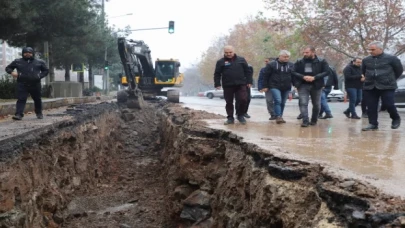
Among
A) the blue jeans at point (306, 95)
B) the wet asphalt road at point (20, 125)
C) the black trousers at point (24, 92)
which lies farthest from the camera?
the black trousers at point (24, 92)

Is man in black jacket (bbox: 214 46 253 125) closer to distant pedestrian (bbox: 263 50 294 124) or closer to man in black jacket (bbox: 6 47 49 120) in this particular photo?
distant pedestrian (bbox: 263 50 294 124)

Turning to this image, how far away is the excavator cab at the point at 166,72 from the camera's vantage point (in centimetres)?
2241

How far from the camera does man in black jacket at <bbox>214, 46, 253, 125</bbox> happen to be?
8.13 m

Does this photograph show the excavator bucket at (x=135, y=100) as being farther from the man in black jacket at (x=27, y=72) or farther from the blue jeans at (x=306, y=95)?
the blue jeans at (x=306, y=95)

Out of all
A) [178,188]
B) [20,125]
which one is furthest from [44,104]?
[178,188]

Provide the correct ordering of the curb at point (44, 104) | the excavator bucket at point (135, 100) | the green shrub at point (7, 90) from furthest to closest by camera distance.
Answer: the excavator bucket at point (135, 100), the green shrub at point (7, 90), the curb at point (44, 104)

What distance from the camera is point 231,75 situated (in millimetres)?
8133

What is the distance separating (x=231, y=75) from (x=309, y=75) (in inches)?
56.7

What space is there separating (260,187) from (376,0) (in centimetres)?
2175

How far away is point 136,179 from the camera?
9.79m

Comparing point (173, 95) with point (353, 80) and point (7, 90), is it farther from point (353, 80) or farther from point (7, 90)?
point (353, 80)

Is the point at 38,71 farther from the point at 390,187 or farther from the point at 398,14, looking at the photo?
the point at 398,14

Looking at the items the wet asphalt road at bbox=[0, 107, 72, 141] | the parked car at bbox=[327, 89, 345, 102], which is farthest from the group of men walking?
the parked car at bbox=[327, 89, 345, 102]

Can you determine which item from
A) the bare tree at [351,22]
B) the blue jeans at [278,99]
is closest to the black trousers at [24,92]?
the blue jeans at [278,99]
